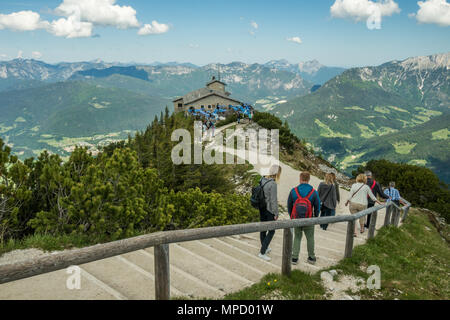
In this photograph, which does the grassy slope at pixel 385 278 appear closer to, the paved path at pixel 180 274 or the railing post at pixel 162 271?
the paved path at pixel 180 274

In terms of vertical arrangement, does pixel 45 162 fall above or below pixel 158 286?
above

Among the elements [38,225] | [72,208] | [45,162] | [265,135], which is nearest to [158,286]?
[72,208]

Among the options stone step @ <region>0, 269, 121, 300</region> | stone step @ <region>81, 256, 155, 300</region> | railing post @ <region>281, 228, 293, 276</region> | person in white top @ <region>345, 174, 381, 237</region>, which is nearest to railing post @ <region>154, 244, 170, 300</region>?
stone step @ <region>81, 256, 155, 300</region>

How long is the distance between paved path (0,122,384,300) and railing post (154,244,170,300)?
2.08 feet

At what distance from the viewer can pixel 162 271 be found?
3551mm

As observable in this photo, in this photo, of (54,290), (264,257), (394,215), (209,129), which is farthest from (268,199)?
(209,129)

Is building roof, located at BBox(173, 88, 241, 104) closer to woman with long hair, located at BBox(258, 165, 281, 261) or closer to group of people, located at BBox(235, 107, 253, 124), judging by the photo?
group of people, located at BBox(235, 107, 253, 124)

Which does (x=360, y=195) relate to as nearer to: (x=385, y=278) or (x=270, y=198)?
(x=385, y=278)

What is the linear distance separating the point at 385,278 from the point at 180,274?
12.7 feet

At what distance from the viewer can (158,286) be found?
142 inches

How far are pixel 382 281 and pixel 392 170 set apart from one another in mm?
38244

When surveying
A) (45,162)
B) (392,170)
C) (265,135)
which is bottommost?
(392,170)

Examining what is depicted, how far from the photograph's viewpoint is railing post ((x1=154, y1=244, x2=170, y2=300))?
354cm
